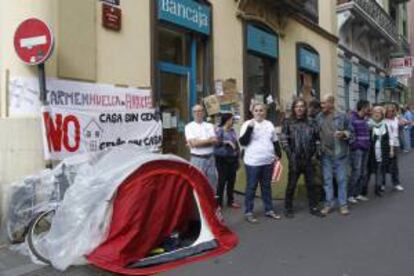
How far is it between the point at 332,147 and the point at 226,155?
1604 mm

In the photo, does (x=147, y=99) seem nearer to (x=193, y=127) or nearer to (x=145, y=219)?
(x=193, y=127)

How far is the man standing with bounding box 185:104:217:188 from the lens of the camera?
9.61 metres

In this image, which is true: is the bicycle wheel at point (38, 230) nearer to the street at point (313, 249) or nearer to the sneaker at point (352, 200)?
the street at point (313, 249)

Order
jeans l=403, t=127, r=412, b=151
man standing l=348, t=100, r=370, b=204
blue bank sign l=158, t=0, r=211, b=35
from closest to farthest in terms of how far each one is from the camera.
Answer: man standing l=348, t=100, r=370, b=204
blue bank sign l=158, t=0, r=211, b=35
jeans l=403, t=127, r=412, b=151

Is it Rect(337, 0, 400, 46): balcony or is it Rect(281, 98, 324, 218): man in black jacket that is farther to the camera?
Rect(337, 0, 400, 46): balcony

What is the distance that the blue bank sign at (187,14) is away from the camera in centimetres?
1184

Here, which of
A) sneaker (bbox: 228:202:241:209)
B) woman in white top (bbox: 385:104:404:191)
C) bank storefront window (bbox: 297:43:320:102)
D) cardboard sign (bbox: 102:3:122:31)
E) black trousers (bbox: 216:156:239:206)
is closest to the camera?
cardboard sign (bbox: 102:3:122:31)

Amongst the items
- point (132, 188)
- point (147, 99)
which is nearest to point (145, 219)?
point (132, 188)

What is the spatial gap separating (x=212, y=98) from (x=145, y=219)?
5.95 m

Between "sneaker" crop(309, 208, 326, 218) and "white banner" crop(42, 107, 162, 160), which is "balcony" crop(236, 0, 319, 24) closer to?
"white banner" crop(42, 107, 162, 160)

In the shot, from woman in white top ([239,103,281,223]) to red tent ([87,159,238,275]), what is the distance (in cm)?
163

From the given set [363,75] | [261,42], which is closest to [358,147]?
[261,42]

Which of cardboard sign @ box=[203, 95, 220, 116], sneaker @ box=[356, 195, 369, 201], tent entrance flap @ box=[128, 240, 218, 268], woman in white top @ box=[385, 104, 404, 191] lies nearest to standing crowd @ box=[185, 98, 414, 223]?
sneaker @ box=[356, 195, 369, 201]

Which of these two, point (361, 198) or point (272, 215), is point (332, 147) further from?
point (361, 198)
